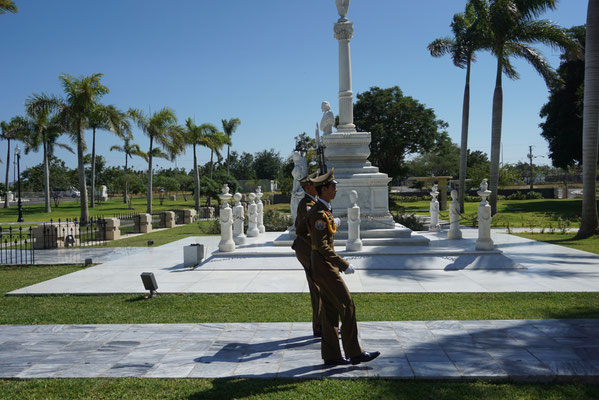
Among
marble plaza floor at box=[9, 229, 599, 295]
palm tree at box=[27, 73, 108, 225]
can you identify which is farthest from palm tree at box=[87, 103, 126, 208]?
marble plaza floor at box=[9, 229, 599, 295]

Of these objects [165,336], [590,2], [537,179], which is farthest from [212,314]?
[537,179]

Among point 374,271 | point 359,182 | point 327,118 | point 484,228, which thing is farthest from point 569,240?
point 327,118

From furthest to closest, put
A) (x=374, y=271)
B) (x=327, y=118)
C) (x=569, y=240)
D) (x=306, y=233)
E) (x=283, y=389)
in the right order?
(x=569, y=240) → (x=327, y=118) → (x=374, y=271) → (x=306, y=233) → (x=283, y=389)

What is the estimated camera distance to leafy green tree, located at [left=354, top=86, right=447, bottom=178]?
37.8m

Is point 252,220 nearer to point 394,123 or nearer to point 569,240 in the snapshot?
point 569,240

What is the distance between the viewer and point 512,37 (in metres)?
22.9

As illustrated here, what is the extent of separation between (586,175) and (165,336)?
14.3m

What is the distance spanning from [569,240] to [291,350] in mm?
13500

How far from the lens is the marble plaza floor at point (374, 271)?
8719mm

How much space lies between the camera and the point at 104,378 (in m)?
4.54

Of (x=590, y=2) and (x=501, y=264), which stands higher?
(x=590, y=2)

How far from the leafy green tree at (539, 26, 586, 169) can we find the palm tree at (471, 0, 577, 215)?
9.36 meters

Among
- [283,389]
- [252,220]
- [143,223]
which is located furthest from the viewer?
[143,223]

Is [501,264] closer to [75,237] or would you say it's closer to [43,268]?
[43,268]
